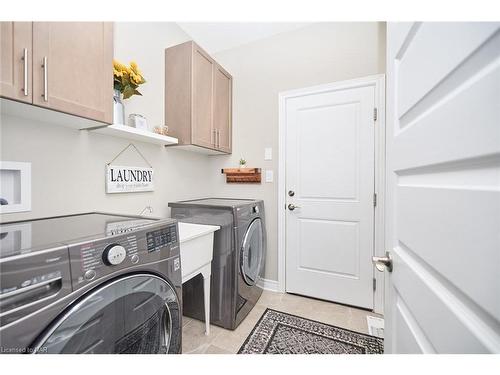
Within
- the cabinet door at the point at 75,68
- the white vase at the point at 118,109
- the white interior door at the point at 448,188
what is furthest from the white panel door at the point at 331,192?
the cabinet door at the point at 75,68

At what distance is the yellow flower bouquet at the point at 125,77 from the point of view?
4.55ft

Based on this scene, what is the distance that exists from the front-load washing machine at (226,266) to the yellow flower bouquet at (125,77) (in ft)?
3.18

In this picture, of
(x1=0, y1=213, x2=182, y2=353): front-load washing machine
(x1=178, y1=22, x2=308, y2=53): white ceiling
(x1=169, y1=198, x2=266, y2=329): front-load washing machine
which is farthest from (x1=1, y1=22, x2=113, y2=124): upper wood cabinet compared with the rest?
(x1=178, y1=22, x2=308, y2=53): white ceiling

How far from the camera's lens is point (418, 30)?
0.54 meters

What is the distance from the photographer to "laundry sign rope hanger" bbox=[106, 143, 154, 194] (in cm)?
152

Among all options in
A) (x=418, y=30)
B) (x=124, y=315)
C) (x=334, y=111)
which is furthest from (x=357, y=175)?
(x=124, y=315)

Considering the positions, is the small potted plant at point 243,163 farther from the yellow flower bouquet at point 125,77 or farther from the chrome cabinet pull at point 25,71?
the chrome cabinet pull at point 25,71

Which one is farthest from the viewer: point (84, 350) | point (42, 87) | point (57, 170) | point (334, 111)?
point (334, 111)

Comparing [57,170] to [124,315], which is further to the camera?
[57,170]

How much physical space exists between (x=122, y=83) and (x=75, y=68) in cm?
40

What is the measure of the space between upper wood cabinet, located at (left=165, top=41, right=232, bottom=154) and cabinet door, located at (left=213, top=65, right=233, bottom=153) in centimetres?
4

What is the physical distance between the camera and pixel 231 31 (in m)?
2.21

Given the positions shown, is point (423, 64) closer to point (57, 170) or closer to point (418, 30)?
point (418, 30)

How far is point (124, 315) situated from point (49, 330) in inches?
8.9
